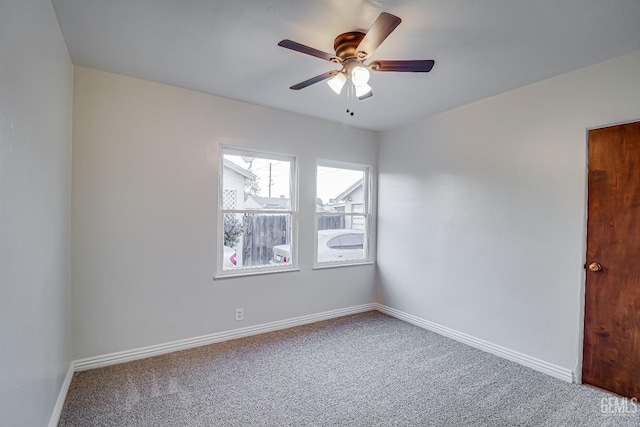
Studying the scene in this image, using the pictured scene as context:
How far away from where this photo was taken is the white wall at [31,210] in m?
1.21

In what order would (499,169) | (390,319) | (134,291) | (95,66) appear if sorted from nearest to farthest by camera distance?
(95,66) < (134,291) < (499,169) < (390,319)

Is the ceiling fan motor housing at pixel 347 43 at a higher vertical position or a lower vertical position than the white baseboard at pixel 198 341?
higher

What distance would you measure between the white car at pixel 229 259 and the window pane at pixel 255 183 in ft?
1.52

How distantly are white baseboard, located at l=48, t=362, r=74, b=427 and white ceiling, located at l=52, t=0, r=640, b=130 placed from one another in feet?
8.03

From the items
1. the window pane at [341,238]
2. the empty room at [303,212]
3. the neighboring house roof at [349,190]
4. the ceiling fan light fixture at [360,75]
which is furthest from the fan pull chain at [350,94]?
the window pane at [341,238]

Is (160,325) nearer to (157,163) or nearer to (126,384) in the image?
(126,384)

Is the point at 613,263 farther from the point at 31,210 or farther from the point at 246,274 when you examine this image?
the point at 31,210

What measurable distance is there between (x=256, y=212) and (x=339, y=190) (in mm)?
1273

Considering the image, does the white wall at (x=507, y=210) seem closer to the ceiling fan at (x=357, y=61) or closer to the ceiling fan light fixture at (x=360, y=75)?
the ceiling fan at (x=357, y=61)

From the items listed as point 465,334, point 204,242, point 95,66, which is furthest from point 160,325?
point 465,334

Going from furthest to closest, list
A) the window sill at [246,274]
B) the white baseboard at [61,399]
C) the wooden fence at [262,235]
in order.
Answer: the wooden fence at [262,235]
the window sill at [246,274]
the white baseboard at [61,399]

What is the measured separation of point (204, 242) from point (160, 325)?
2.83ft

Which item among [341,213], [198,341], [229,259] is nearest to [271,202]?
[229,259]

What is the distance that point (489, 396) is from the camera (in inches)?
93.7
